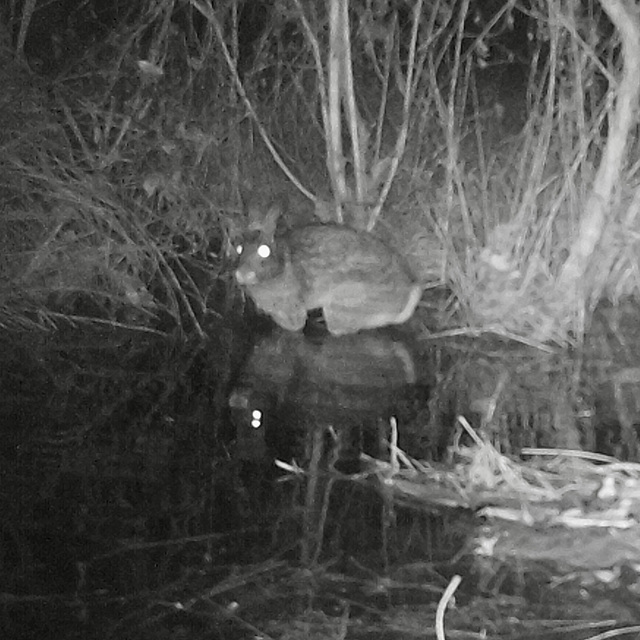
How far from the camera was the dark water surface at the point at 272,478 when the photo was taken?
0.60 metres

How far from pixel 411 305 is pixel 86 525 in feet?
2.22

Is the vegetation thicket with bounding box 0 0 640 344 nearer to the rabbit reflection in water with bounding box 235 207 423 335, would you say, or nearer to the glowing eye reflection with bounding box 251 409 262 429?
the rabbit reflection in water with bounding box 235 207 423 335

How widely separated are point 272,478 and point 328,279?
1.59 ft

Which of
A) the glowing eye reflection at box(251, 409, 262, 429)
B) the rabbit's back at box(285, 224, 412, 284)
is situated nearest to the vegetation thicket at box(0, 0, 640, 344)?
the rabbit's back at box(285, 224, 412, 284)

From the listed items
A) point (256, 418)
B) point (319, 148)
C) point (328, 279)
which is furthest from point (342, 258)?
point (256, 418)

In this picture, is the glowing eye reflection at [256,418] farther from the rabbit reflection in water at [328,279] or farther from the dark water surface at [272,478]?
the rabbit reflection in water at [328,279]

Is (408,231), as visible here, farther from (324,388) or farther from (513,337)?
(324,388)

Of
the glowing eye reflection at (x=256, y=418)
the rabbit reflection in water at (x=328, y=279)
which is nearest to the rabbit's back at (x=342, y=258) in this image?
the rabbit reflection in water at (x=328, y=279)

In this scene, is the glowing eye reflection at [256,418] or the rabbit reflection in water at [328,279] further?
the rabbit reflection in water at [328,279]

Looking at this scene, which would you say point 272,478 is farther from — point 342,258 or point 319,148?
point 319,148

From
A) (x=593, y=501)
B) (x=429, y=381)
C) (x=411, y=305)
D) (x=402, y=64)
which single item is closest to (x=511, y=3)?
(x=402, y=64)

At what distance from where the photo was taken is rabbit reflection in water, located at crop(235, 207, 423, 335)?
124 cm

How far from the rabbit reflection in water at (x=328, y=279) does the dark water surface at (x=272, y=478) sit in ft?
0.12

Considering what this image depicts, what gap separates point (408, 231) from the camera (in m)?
1.32
